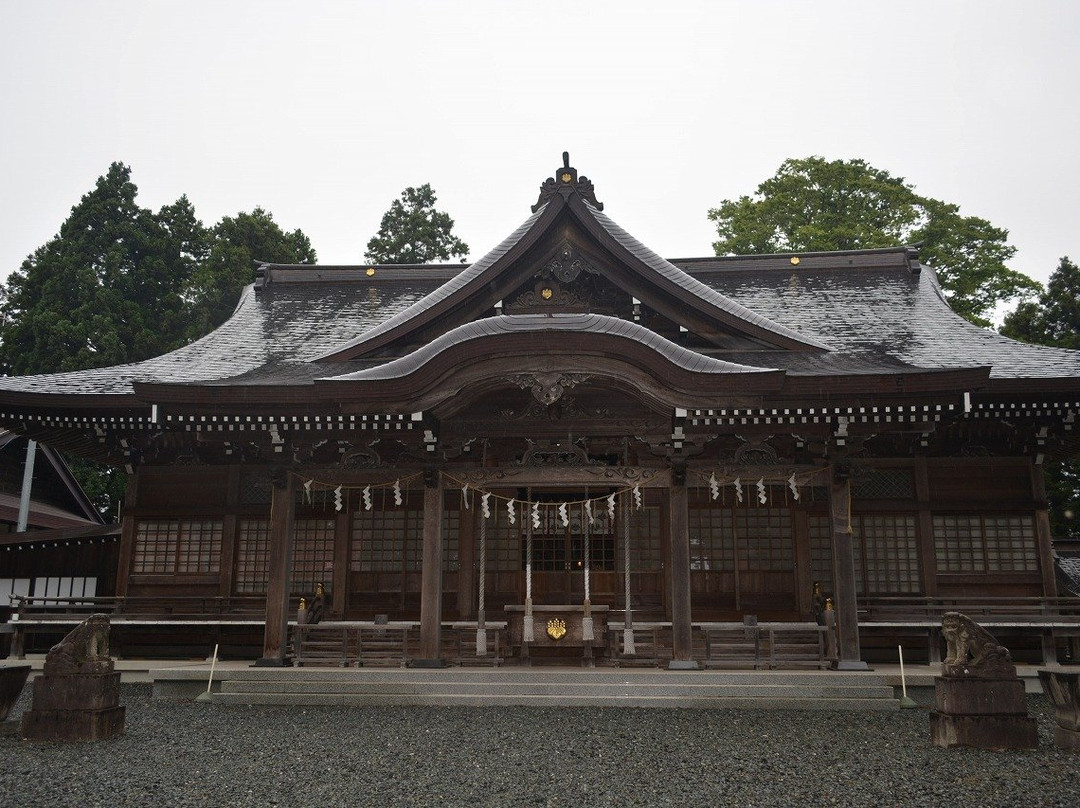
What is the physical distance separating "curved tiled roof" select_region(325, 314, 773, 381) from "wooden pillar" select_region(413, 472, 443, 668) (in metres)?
1.68

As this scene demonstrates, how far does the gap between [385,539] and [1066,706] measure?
993 cm

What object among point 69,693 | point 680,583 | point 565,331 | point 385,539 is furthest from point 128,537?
point 680,583

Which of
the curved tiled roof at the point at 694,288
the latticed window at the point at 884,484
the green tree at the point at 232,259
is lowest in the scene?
the latticed window at the point at 884,484

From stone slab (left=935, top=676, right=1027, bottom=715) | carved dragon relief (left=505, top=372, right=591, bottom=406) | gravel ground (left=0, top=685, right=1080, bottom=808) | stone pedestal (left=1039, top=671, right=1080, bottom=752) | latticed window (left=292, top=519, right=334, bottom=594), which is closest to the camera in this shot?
gravel ground (left=0, top=685, right=1080, bottom=808)

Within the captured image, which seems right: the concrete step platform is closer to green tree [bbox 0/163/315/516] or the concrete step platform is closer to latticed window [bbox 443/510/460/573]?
latticed window [bbox 443/510/460/573]

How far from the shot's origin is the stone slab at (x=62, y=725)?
8.67 metres

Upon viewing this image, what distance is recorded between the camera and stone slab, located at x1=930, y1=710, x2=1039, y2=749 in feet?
26.6

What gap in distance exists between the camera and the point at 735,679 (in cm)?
1066

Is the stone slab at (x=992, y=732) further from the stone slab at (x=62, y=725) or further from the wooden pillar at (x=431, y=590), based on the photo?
the stone slab at (x=62, y=725)

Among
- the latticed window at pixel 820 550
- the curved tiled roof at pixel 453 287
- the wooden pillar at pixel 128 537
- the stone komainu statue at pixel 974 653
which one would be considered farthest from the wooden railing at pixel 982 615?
the wooden pillar at pixel 128 537

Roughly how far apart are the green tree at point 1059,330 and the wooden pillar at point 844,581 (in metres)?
15.7

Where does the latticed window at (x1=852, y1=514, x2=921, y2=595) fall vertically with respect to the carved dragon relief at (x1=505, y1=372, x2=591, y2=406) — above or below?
below

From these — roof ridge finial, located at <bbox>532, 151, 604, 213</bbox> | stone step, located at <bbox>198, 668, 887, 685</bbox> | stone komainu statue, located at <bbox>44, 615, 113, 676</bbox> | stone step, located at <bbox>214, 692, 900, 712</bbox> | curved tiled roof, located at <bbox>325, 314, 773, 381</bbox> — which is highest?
roof ridge finial, located at <bbox>532, 151, 604, 213</bbox>

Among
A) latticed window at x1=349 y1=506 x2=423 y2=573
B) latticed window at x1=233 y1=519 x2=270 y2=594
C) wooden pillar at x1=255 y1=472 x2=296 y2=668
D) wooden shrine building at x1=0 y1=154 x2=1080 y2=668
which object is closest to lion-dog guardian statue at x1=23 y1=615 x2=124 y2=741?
wooden pillar at x1=255 y1=472 x2=296 y2=668
